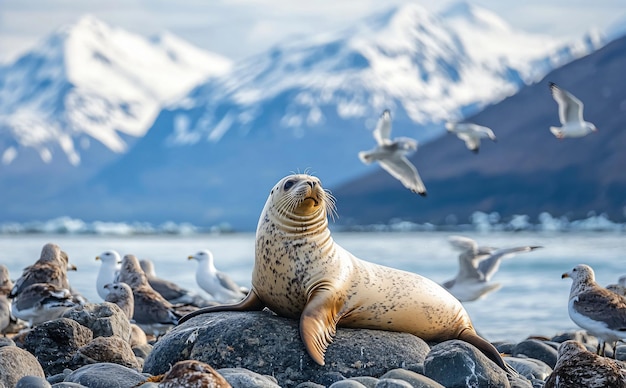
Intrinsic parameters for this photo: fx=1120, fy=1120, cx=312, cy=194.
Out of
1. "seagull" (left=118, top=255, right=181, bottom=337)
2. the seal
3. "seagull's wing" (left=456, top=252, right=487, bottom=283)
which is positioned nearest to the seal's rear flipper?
the seal

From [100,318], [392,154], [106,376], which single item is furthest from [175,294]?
[106,376]

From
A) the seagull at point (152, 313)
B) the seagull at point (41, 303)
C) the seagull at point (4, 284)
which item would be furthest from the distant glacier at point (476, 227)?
the seagull at point (41, 303)

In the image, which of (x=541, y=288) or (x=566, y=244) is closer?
(x=541, y=288)

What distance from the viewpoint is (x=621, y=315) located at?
1104 centimetres

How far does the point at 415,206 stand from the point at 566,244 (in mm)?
64035

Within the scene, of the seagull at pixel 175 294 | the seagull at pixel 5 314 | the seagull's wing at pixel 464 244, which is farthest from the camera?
the seagull's wing at pixel 464 244

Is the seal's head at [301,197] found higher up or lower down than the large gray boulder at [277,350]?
higher up

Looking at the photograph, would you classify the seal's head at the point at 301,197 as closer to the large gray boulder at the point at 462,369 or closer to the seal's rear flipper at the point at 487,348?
the large gray boulder at the point at 462,369

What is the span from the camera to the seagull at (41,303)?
12.4 meters

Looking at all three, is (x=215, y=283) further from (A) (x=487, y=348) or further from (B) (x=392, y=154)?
(A) (x=487, y=348)

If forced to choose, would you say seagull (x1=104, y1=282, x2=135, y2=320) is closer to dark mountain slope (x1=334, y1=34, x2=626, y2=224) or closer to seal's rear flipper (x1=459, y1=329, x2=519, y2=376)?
seal's rear flipper (x1=459, y1=329, x2=519, y2=376)

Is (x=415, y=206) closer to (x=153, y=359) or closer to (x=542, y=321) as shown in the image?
(x=542, y=321)

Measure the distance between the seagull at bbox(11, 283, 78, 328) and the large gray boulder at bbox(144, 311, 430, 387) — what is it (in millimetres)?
4095

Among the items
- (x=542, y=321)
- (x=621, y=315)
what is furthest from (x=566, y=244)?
(x=621, y=315)
